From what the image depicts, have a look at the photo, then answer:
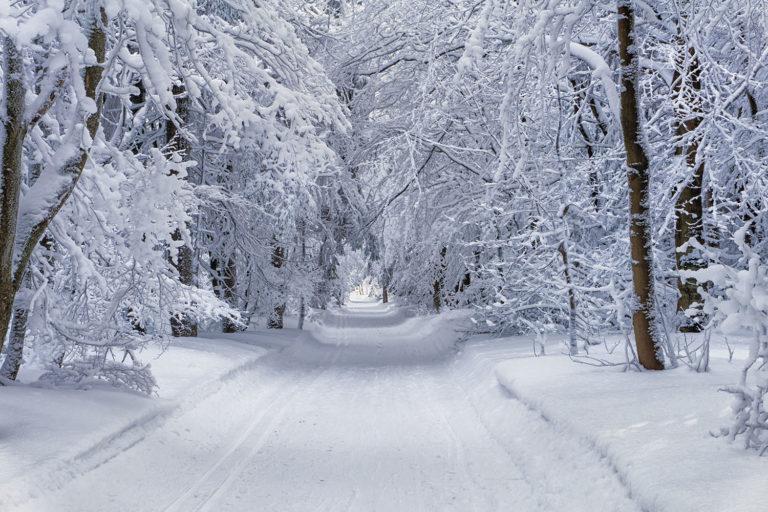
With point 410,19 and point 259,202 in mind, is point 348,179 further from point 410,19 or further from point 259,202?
point 410,19

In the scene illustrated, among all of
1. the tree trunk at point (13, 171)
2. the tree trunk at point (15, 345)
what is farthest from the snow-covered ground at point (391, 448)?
the tree trunk at point (13, 171)

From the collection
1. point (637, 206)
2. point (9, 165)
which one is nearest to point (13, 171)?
point (9, 165)

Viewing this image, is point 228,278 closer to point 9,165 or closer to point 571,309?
point 571,309

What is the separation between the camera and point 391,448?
26.7ft

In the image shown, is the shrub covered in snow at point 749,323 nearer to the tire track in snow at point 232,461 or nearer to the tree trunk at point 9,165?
the tire track in snow at point 232,461

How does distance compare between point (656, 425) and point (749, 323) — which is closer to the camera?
point (749, 323)

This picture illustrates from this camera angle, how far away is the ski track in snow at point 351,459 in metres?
5.90

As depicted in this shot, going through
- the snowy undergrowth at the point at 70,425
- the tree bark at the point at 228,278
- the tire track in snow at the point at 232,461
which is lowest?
the tire track in snow at the point at 232,461

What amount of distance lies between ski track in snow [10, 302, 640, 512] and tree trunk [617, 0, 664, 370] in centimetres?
170

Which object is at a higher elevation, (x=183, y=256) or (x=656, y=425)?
(x=183, y=256)

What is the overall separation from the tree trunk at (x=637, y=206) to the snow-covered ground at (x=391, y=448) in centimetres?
52

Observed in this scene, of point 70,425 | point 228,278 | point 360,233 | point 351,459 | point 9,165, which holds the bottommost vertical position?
point 351,459

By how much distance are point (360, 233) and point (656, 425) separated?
1242cm

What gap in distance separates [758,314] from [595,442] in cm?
186
